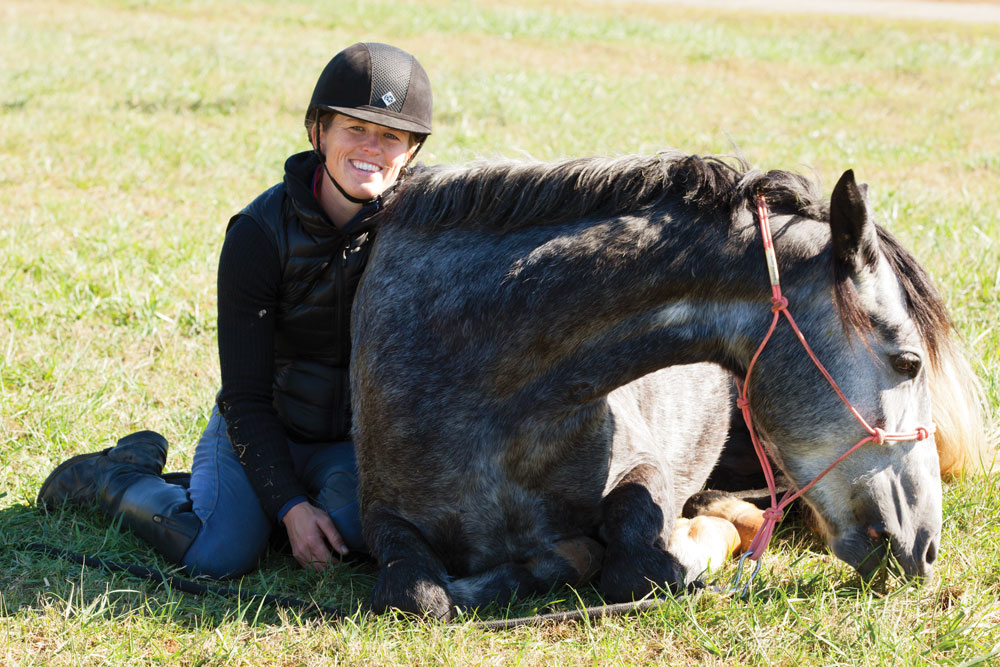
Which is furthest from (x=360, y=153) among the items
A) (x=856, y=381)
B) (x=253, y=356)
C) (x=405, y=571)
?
(x=856, y=381)

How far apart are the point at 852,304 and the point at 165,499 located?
2601 millimetres

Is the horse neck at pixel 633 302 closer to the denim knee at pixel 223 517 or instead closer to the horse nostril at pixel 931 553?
the horse nostril at pixel 931 553

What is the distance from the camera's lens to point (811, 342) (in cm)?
282

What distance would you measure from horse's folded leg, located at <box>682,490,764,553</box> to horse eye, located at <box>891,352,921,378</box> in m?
1.12

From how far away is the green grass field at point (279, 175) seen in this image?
Answer: 10.2 feet

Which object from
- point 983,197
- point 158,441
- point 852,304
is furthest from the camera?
point 983,197

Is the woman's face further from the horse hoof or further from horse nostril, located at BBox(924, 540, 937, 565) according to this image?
horse nostril, located at BBox(924, 540, 937, 565)

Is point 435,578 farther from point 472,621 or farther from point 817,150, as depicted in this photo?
point 817,150

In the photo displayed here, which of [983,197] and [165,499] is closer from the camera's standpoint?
[165,499]

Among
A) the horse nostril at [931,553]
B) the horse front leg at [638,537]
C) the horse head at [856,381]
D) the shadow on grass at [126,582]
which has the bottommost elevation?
the shadow on grass at [126,582]

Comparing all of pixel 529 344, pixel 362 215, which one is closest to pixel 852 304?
pixel 529 344

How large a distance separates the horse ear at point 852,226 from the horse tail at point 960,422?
70 cm

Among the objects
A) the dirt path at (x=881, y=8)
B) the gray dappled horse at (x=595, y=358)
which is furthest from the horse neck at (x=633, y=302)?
the dirt path at (x=881, y=8)

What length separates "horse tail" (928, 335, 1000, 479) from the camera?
3.52m
